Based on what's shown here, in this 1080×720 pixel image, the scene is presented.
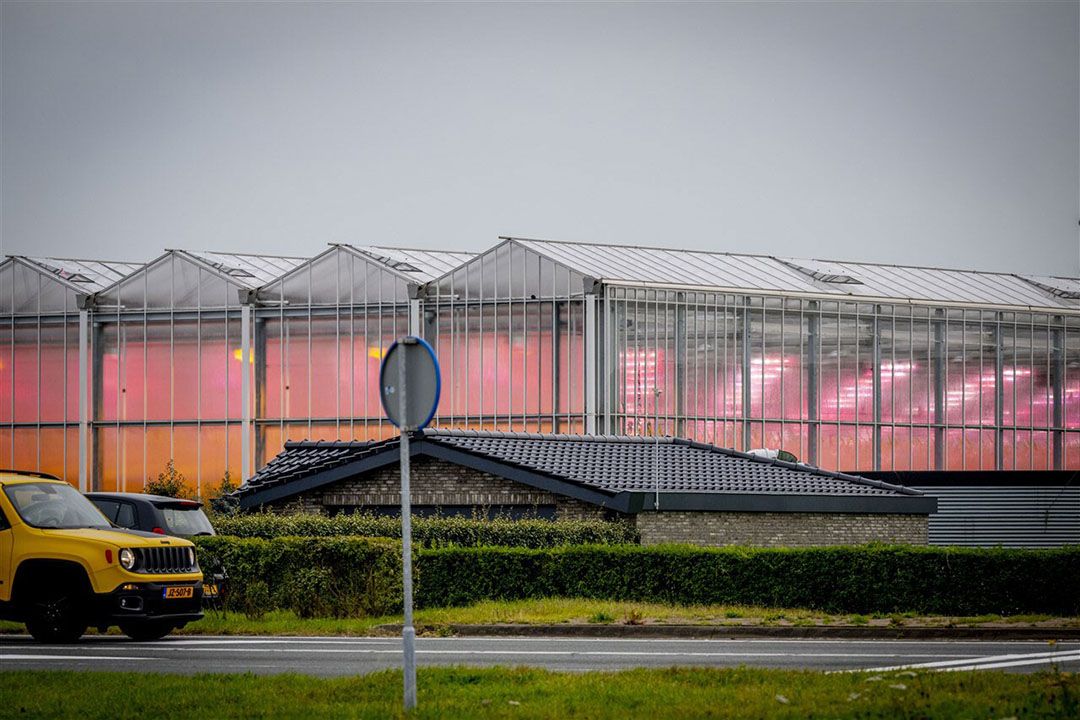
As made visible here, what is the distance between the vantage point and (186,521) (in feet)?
81.7

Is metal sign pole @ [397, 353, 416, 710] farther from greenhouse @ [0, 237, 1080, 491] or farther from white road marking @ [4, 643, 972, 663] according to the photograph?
greenhouse @ [0, 237, 1080, 491]

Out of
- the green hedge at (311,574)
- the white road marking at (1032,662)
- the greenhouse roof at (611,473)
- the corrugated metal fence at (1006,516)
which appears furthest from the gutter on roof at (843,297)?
the white road marking at (1032,662)

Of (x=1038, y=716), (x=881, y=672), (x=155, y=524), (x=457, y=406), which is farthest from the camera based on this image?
(x=457, y=406)

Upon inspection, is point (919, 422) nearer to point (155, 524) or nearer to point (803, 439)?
point (803, 439)

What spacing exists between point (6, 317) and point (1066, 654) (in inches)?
1807

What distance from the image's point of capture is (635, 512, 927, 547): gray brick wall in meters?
31.0

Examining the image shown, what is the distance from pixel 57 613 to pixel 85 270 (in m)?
41.5

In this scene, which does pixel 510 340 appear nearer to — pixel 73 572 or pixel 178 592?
pixel 178 592

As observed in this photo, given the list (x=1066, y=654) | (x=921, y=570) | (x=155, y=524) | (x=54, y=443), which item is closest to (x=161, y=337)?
(x=54, y=443)

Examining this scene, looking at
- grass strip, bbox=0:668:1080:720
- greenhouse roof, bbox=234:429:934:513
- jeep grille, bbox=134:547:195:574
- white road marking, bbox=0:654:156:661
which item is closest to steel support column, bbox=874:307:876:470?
greenhouse roof, bbox=234:429:934:513

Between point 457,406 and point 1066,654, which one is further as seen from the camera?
point 457,406

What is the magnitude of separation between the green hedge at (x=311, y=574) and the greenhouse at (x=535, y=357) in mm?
25760

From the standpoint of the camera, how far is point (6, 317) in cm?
5656

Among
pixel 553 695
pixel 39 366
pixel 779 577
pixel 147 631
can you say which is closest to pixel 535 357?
pixel 39 366
